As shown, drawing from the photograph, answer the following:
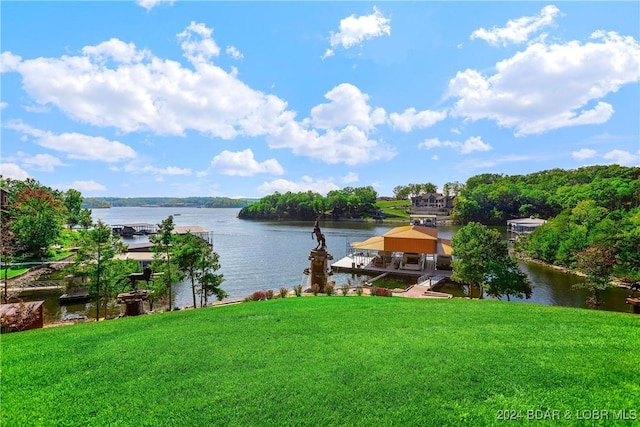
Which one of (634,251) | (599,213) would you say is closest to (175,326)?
(634,251)

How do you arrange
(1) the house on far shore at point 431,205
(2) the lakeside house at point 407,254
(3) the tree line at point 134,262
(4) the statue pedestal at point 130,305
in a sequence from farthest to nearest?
(1) the house on far shore at point 431,205
(2) the lakeside house at point 407,254
(3) the tree line at point 134,262
(4) the statue pedestal at point 130,305

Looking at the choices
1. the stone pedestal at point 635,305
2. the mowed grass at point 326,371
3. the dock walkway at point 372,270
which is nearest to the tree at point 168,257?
the mowed grass at point 326,371

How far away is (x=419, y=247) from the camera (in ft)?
94.5

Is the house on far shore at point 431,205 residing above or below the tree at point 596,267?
above

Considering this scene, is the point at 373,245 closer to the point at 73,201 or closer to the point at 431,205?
the point at 73,201

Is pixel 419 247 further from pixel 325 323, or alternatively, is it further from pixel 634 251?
pixel 325 323

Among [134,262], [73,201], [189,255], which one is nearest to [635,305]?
[189,255]

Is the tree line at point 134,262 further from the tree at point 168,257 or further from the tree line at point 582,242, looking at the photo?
the tree line at point 582,242

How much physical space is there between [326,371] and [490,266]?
46.2ft

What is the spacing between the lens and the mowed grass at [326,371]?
4.47 m

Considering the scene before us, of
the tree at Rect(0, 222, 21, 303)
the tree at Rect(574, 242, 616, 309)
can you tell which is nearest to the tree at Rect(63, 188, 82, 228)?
the tree at Rect(0, 222, 21, 303)

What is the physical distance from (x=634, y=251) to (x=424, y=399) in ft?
76.8

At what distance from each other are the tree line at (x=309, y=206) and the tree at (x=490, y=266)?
268ft

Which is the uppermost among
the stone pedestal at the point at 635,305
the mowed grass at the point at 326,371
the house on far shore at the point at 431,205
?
the house on far shore at the point at 431,205
